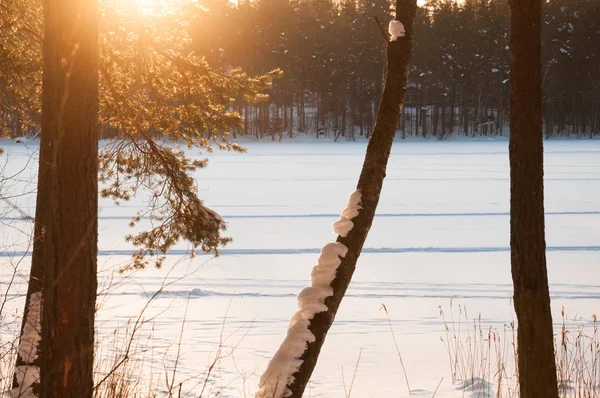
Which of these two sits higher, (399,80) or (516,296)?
(399,80)

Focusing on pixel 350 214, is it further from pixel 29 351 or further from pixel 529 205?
pixel 29 351

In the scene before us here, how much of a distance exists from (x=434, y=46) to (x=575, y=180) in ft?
138

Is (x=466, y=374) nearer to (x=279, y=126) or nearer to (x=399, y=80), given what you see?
(x=399, y=80)

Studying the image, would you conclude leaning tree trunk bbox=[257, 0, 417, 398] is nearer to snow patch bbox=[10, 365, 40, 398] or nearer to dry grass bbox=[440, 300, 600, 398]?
dry grass bbox=[440, 300, 600, 398]

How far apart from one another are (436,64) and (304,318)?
218 feet

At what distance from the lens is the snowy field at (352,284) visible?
7.05m

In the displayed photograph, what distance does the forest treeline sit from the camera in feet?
212

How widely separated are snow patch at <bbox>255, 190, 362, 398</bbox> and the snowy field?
56cm

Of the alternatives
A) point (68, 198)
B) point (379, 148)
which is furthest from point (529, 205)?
point (68, 198)

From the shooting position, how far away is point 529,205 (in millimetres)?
4332

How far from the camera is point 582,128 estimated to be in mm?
68125

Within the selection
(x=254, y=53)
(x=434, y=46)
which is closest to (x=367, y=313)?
(x=254, y=53)

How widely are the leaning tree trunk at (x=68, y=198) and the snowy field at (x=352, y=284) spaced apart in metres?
0.21

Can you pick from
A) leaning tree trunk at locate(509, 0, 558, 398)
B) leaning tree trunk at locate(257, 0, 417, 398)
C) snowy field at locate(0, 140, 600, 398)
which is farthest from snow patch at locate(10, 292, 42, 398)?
leaning tree trunk at locate(509, 0, 558, 398)
